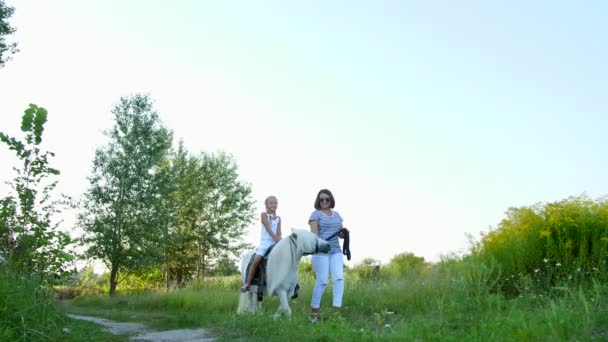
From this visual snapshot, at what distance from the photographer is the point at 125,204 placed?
2544 centimetres

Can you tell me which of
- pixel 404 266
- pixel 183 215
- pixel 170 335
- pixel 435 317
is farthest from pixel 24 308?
pixel 183 215

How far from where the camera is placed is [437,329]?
17.3 feet

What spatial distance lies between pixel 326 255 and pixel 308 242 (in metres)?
0.32

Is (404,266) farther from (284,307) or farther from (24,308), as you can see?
(24,308)

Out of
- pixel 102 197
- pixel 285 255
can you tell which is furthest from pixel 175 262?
pixel 285 255

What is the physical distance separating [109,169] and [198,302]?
1370 centimetres

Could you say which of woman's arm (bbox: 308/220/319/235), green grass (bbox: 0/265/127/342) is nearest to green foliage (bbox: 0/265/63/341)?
green grass (bbox: 0/265/127/342)

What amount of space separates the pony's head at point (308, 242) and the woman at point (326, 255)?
0.12 meters

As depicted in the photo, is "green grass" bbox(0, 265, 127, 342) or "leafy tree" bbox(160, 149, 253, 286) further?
"leafy tree" bbox(160, 149, 253, 286)

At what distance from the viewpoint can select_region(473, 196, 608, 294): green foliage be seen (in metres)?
9.06

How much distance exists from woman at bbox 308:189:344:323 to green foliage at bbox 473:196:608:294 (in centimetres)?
232

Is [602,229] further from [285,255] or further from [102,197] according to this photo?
[102,197]

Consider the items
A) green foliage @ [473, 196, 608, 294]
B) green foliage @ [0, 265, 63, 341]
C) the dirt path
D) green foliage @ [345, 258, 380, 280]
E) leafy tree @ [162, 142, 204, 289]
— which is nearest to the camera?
green foliage @ [0, 265, 63, 341]

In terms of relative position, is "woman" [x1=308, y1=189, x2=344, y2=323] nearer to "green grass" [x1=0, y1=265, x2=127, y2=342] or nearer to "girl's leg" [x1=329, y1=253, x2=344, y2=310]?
"girl's leg" [x1=329, y1=253, x2=344, y2=310]
